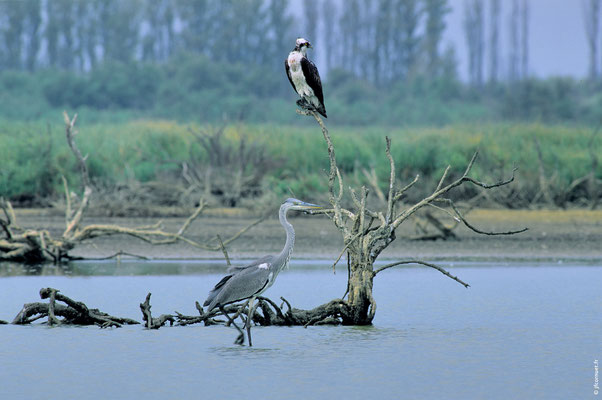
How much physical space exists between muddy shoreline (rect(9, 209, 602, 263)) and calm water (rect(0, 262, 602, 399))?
7.68 feet

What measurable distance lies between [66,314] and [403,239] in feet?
22.9

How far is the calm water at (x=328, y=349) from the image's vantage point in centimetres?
602

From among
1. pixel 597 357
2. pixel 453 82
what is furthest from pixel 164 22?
pixel 597 357

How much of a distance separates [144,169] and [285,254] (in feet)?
40.8

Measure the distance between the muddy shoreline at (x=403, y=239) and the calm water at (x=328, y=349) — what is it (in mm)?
2341

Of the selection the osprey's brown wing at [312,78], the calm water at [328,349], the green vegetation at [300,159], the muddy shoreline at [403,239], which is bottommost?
the calm water at [328,349]

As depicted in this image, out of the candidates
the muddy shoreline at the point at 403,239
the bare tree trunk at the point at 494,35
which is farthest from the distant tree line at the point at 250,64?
the muddy shoreline at the point at 403,239

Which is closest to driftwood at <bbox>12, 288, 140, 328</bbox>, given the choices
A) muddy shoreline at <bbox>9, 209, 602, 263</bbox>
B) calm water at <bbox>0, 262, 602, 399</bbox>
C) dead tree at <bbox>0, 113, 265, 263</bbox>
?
calm water at <bbox>0, 262, 602, 399</bbox>

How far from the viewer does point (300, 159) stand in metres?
20.3

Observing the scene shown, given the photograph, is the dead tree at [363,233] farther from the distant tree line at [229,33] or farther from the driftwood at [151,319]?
the distant tree line at [229,33]

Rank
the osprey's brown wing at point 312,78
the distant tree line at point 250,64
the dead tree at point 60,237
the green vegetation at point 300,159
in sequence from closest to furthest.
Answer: the osprey's brown wing at point 312,78, the dead tree at point 60,237, the green vegetation at point 300,159, the distant tree line at point 250,64

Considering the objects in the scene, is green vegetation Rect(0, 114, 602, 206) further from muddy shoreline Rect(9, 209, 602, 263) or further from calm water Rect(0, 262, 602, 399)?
calm water Rect(0, 262, 602, 399)

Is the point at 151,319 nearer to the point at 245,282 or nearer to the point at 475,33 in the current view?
the point at 245,282

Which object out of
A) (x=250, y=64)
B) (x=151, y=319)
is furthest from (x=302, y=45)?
(x=250, y=64)
